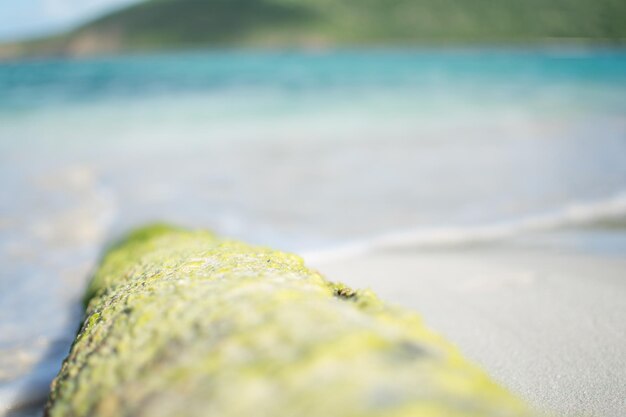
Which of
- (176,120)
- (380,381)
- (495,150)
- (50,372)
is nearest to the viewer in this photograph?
(380,381)

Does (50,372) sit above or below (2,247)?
below

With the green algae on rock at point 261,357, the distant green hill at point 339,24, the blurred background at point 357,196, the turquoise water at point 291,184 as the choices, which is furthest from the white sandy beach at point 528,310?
the distant green hill at point 339,24

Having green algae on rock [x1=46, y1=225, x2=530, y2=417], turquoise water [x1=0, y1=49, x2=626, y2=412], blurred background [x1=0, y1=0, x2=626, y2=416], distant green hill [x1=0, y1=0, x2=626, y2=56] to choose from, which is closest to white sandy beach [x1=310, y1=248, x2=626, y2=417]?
blurred background [x1=0, y1=0, x2=626, y2=416]

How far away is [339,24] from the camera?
15525cm

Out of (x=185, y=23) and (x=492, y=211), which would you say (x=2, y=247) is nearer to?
(x=492, y=211)

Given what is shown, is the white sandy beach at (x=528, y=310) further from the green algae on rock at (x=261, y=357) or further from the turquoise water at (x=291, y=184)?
the green algae on rock at (x=261, y=357)

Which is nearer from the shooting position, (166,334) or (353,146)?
(166,334)

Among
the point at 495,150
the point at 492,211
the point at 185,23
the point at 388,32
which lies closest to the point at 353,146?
the point at 495,150

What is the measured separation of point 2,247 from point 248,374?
6.47 m

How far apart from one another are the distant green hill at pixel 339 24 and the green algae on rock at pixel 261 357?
149 m

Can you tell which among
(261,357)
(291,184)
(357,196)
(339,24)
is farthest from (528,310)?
(339,24)

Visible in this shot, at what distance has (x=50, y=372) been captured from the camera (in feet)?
12.4

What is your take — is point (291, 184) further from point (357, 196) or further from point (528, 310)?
point (528, 310)

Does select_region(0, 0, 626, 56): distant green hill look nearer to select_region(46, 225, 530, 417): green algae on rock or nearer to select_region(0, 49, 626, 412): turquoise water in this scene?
select_region(0, 49, 626, 412): turquoise water
